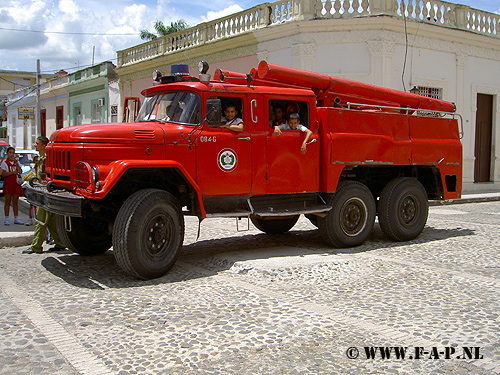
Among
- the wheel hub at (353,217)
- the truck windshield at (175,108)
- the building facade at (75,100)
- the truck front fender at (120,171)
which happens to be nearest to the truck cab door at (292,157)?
the wheel hub at (353,217)

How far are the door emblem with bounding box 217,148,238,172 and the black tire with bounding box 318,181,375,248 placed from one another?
74.8 inches

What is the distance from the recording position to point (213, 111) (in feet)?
22.6

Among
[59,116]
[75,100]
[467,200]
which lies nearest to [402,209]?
[467,200]

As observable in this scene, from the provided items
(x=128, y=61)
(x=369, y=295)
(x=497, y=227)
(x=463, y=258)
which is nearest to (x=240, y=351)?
(x=369, y=295)

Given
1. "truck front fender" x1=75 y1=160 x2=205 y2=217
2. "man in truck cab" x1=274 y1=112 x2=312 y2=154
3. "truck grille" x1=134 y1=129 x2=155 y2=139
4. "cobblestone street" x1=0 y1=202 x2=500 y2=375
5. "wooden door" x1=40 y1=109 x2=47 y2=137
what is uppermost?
"wooden door" x1=40 y1=109 x2=47 y2=137

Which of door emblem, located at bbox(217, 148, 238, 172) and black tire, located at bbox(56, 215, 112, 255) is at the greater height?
door emblem, located at bbox(217, 148, 238, 172)

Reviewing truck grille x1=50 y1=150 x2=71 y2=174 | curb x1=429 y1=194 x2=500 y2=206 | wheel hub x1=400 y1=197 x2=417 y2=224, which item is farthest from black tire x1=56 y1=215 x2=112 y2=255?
curb x1=429 y1=194 x2=500 y2=206

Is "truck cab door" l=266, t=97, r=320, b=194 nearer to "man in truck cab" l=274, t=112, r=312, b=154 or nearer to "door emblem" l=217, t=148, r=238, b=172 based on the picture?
"man in truck cab" l=274, t=112, r=312, b=154

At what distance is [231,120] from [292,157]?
1.14 m

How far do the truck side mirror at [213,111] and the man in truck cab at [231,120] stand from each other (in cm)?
35

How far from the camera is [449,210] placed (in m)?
14.9

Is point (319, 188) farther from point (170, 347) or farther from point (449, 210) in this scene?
point (449, 210)

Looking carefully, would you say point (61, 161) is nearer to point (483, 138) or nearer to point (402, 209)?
point (402, 209)

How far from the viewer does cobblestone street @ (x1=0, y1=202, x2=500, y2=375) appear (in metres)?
4.13
